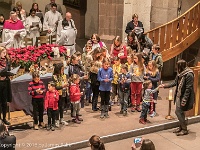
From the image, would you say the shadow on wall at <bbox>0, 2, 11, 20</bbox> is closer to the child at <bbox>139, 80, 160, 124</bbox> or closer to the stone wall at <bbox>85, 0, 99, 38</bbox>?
the stone wall at <bbox>85, 0, 99, 38</bbox>

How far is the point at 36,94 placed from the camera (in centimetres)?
1031

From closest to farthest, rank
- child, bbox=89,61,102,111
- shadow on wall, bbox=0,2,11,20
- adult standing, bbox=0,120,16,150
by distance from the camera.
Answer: adult standing, bbox=0,120,16,150, child, bbox=89,61,102,111, shadow on wall, bbox=0,2,11,20

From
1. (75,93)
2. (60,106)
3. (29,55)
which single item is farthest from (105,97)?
(29,55)

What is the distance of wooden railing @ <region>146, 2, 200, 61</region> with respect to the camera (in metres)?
14.4

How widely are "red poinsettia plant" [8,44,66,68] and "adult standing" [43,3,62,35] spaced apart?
3.25 m

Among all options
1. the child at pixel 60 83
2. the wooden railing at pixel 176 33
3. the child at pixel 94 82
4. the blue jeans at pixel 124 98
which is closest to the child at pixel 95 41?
the child at pixel 94 82

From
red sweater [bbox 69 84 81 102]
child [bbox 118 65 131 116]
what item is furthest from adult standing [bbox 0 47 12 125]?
child [bbox 118 65 131 116]

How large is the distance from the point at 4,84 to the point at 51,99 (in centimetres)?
109

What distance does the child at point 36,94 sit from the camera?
10.3 meters

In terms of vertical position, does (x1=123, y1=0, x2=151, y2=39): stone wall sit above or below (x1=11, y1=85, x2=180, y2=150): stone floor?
above

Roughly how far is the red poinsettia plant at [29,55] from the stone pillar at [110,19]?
3.77 metres

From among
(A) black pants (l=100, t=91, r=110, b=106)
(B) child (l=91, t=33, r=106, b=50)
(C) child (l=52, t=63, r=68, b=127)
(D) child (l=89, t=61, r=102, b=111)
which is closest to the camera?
→ (C) child (l=52, t=63, r=68, b=127)

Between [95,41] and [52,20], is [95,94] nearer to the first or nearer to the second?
[95,41]

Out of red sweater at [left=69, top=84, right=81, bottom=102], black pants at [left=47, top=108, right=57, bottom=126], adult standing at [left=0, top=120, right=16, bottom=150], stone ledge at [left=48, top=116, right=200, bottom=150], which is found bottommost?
stone ledge at [left=48, top=116, right=200, bottom=150]
